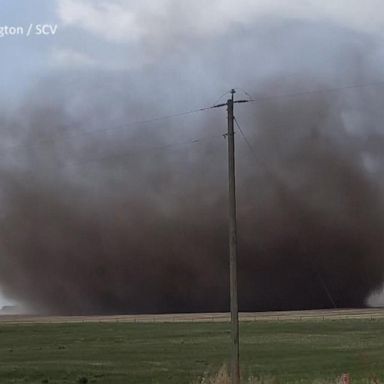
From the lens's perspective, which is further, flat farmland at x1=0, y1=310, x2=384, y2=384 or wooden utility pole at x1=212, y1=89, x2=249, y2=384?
flat farmland at x1=0, y1=310, x2=384, y2=384

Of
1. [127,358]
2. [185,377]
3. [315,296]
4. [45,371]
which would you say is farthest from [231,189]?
[315,296]

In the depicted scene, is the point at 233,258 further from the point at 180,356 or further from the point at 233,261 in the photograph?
the point at 180,356

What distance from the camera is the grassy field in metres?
24.2

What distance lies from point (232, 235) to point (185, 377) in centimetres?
743

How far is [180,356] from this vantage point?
3195cm

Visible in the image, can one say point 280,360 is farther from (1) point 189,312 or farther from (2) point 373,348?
(1) point 189,312

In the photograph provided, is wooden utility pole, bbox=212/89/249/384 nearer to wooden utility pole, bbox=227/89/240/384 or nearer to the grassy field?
wooden utility pole, bbox=227/89/240/384

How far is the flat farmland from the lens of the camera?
24188 millimetres

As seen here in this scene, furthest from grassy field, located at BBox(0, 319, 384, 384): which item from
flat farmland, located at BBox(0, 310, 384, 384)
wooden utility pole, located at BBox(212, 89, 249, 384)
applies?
wooden utility pole, located at BBox(212, 89, 249, 384)

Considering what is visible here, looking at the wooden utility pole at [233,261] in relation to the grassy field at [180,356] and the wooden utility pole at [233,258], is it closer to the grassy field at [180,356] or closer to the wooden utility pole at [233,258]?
the wooden utility pole at [233,258]

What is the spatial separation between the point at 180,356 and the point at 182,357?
0.53 m

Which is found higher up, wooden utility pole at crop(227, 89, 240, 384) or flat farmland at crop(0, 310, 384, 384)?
wooden utility pole at crop(227, 89, 240, 384)

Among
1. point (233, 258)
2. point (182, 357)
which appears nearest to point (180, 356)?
point (182, 357)

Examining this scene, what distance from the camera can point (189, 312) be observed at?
368 feet
